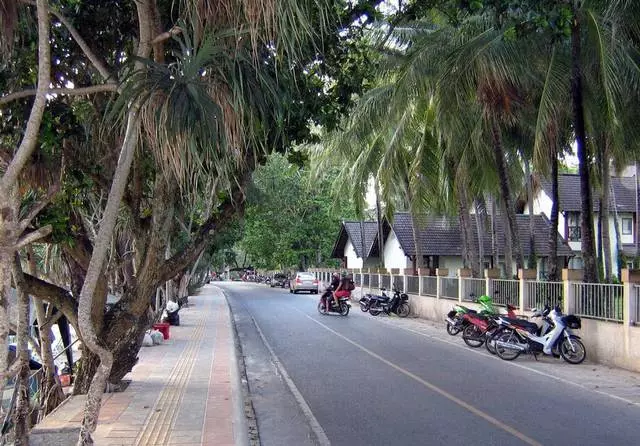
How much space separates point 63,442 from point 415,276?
20.9 metres

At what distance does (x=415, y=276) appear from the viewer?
1027 inches

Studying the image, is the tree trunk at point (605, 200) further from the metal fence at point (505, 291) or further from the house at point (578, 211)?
the house at point (578, 211)

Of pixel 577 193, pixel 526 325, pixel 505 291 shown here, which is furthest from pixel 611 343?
pixel 577 193

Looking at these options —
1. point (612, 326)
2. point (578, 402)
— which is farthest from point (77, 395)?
point (612, 326)

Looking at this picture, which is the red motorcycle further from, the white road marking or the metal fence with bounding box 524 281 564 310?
the white road marking

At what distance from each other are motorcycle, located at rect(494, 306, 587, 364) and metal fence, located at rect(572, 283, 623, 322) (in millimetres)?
516

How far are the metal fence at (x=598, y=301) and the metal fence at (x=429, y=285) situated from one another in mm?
9511

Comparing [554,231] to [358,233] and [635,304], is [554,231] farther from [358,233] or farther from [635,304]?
[358,233]

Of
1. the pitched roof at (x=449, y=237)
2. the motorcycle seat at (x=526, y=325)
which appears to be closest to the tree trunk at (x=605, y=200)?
the motorcycle seat at (x=526, y=325)

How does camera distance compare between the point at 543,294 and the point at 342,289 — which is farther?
the point at 342,289

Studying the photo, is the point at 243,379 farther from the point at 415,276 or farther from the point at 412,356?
the point at 415,276

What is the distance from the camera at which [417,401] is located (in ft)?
30.1

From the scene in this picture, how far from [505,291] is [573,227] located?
21.9 meters

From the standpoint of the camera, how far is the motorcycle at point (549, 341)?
13031 mm
